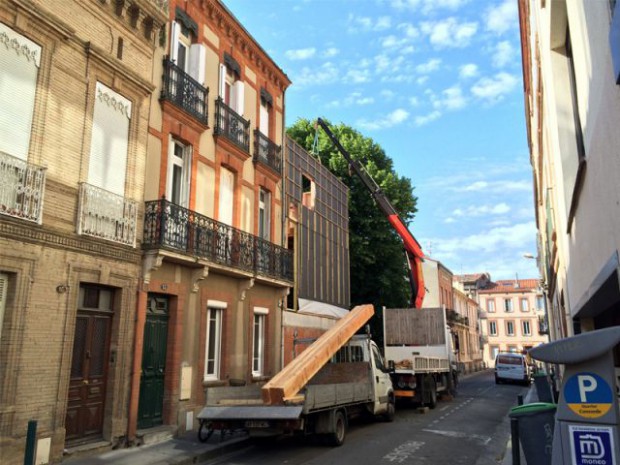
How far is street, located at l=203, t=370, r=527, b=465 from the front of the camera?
9.95 m

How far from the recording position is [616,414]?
343 cm

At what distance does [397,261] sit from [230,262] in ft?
49.4

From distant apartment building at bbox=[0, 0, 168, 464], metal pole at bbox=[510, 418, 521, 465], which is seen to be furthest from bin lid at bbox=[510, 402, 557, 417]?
distant apartment building at bbox=[0, 0, 168, 464]

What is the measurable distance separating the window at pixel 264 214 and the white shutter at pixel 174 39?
217 inches

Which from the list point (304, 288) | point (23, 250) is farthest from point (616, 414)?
point (304, 288)

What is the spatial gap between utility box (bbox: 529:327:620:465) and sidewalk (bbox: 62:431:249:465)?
7.62 metres

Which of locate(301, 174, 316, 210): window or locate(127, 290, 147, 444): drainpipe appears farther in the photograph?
locate(301, 174, 316, 210): window

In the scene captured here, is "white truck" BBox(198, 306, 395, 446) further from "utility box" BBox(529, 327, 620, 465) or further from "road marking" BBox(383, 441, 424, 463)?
"utility box" BBox(529, 327, 620, 465)

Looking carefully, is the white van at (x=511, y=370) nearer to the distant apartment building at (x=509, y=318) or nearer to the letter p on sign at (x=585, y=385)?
the letter p on sign at (x=585, y=385)

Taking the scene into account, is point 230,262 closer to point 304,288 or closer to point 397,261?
point 304,288

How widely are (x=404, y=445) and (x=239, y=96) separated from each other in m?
11.4

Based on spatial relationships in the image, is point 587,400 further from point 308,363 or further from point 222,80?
point 222,80

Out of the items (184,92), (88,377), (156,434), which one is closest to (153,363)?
(156,434)

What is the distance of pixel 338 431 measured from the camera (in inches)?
450
